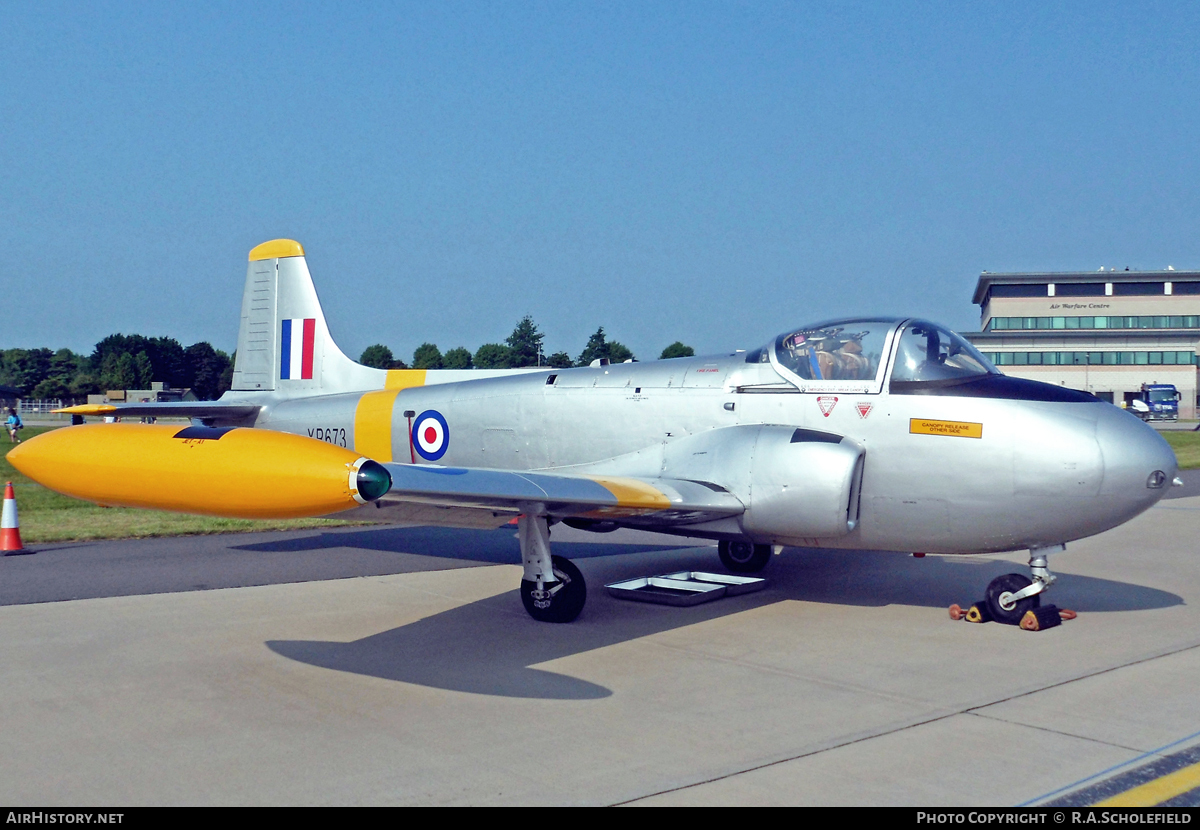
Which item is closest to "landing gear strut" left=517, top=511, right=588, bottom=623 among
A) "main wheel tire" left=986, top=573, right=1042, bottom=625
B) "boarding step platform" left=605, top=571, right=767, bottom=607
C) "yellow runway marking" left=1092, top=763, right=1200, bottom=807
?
"boarding step platform" left=605, top=571, right=767, bottom=607

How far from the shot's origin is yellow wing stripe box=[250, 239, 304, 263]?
40.8ft

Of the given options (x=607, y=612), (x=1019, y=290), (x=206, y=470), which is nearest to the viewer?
(x=206, y=470)

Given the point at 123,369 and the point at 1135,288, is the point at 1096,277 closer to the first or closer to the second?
the point at 1135,288

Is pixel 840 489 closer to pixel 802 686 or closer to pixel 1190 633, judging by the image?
pixel 802 686

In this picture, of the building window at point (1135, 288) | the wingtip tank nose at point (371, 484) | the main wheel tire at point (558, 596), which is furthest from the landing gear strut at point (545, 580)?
the building window at point (1135, 288)

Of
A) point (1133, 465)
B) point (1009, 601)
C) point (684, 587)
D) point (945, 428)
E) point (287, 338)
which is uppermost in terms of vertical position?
point (287, 338)

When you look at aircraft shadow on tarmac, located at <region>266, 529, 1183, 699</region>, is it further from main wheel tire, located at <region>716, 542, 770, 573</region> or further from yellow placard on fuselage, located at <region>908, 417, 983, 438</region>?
yellow placard on fuselage, located at <region>908, 417, 983, 438</region>

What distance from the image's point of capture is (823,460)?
741 cm

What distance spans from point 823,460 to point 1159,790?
11.5 feet

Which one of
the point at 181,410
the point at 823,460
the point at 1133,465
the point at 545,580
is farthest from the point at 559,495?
the point at 181,410

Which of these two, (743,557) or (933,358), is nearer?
(933,358)

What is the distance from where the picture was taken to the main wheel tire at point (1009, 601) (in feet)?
24.9

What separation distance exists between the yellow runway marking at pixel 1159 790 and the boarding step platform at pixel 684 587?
4.42m

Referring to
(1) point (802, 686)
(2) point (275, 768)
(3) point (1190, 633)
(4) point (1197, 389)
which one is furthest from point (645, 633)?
(4) point (1197, 389)
